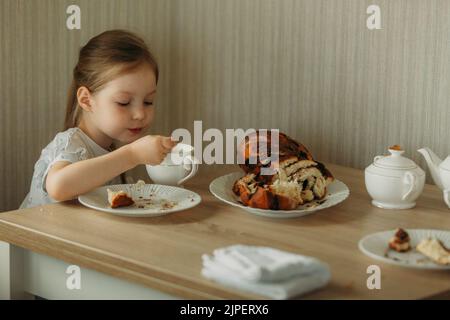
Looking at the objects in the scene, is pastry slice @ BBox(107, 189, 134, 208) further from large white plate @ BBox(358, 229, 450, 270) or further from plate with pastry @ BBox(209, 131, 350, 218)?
large white plate @ BBox(358, 229, 450, 270)

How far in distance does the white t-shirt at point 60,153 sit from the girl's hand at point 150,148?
0.51 feet

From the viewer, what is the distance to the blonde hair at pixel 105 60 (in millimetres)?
1736

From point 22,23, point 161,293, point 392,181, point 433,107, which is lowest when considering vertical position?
point 161,293

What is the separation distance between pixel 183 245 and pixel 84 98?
0.65 metres

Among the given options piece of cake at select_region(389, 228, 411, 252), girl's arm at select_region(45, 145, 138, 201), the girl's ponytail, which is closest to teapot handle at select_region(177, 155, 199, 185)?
girl's arm at select_region(45, 145, 138, 201)

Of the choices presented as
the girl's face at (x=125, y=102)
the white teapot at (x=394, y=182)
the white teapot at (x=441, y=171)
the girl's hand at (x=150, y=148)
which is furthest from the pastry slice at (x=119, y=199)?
the white teapot at (x=441, y=171)

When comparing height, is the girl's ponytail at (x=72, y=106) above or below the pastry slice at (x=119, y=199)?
above

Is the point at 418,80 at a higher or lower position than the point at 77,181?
higher

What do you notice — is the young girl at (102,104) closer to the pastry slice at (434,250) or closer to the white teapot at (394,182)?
the white teapot at (394,182)

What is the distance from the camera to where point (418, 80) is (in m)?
1.76
